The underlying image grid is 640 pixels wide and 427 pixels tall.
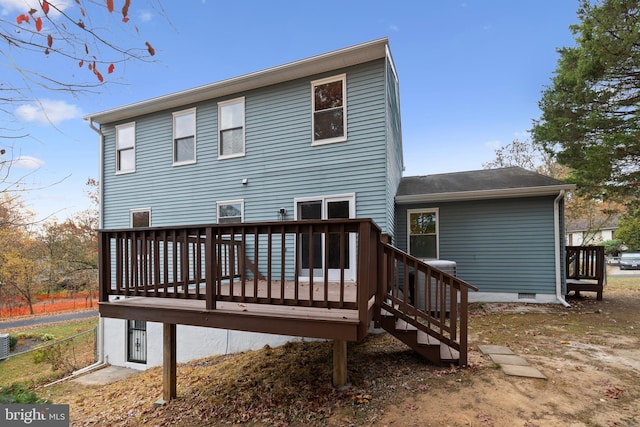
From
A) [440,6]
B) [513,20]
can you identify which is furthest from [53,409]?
[513,20]

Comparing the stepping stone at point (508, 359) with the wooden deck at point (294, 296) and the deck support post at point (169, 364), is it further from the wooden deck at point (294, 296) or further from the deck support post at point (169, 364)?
the deck support post at point (169, 364)

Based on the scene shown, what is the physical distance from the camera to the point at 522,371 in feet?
12.1

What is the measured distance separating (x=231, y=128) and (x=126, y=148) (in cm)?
400

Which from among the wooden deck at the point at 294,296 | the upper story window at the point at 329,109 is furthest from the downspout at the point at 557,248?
the upper story window at the point at 329,109

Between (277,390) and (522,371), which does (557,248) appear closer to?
(522,371)

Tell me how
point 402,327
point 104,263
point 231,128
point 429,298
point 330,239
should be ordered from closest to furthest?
point 429,298 < point 402,327 < point 104,263 < point 330,239 < point 231,128

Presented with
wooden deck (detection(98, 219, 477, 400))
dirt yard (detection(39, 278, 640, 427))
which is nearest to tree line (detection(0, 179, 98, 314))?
dirt yard (detection(39, 278, 640, 427))

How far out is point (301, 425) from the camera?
3.28 meters

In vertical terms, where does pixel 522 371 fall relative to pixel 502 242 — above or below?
below

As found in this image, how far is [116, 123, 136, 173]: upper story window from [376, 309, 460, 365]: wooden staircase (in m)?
9.01

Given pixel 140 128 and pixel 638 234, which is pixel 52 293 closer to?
pixel 140 128

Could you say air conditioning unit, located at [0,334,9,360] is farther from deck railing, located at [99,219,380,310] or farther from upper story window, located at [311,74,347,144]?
upper story window, located at [311,74,347,144]

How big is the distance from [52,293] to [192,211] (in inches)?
750

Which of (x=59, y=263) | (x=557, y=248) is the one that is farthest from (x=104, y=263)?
(x=59, y=263)
